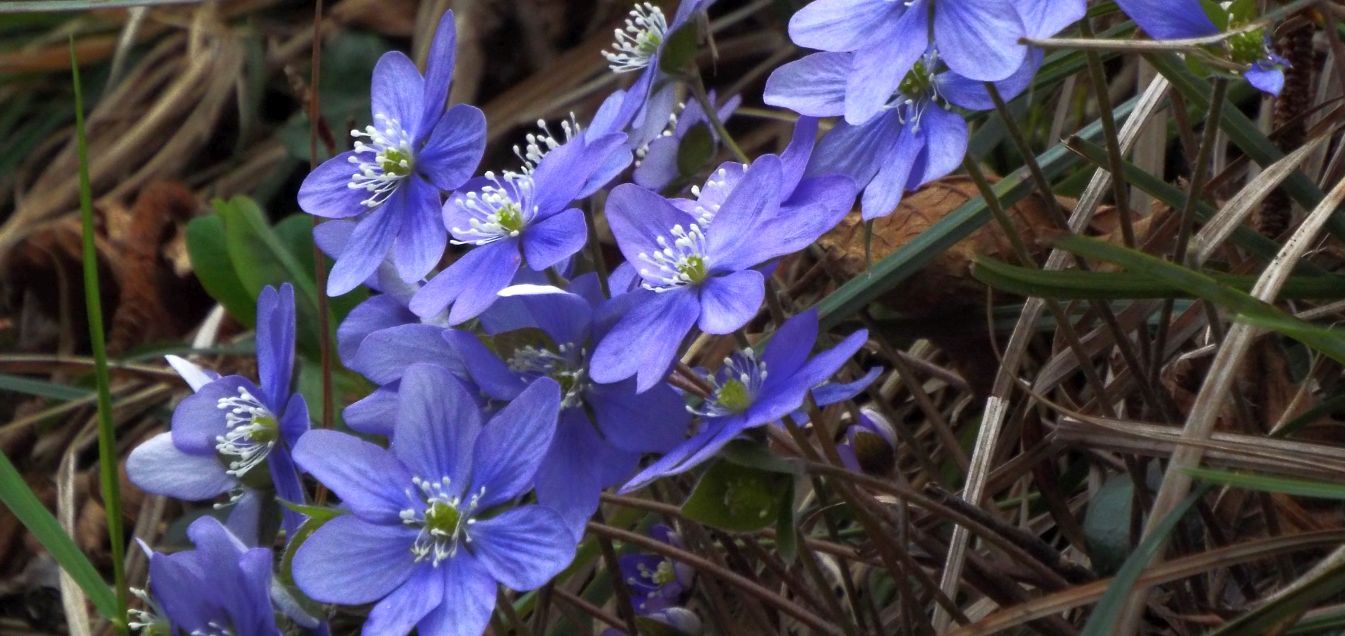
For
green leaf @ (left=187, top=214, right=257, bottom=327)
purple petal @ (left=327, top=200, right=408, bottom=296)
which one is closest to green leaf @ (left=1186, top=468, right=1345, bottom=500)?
purple petal @ (left=327, top=200, right=408, bottom=296)

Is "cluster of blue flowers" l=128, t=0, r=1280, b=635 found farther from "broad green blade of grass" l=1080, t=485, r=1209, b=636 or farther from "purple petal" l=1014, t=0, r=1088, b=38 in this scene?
"broad green blade of grass" l=1080, t=485, r=1209, b=636

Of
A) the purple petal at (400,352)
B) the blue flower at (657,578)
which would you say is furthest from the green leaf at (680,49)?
the blue flower at (657,578)

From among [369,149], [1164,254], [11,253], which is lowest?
[11,253]

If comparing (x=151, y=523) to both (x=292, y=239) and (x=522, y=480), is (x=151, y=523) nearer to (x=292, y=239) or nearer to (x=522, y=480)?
(x=292, y=239)

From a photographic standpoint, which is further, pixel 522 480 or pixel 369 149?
pixel 369 149

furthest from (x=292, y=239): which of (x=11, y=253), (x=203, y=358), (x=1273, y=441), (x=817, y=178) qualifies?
(x=1273, y=441)

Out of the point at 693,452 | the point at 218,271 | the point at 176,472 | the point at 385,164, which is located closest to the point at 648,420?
the point at 693,452

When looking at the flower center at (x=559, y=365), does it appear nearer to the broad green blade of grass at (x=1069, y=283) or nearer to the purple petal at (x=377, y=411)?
the purple petal at (x=377, y=411)
